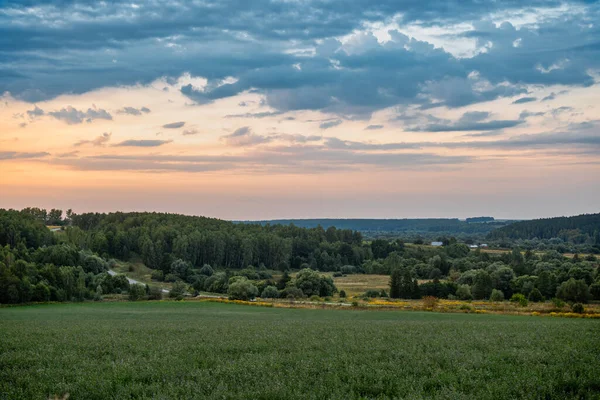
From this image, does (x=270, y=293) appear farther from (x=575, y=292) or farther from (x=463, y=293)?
(x=575, y=292)

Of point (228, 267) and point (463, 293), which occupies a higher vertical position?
point (463, 293)

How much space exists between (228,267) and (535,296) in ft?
370

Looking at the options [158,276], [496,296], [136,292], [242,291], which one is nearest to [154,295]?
[136,292]

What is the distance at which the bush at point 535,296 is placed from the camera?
86000 millimetres

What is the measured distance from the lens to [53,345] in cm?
2131

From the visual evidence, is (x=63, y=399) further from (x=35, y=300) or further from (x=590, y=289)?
(x=590, y=289)

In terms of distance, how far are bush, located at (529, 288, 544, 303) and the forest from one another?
175 millimetres

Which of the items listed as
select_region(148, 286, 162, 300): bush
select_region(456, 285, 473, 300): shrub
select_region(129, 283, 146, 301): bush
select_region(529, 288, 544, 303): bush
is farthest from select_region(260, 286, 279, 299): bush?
select_region(529, 288, 544, 303): bush

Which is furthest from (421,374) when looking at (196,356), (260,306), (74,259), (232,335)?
(74,259)

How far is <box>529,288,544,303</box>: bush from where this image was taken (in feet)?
282

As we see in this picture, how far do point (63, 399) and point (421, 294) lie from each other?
304 ft

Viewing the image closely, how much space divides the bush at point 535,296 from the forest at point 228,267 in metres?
0.18

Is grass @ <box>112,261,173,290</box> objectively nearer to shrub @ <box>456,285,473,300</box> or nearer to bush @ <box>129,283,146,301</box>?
bush @ <box>129,283,146,301</box>

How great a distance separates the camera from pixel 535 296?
284 feet
